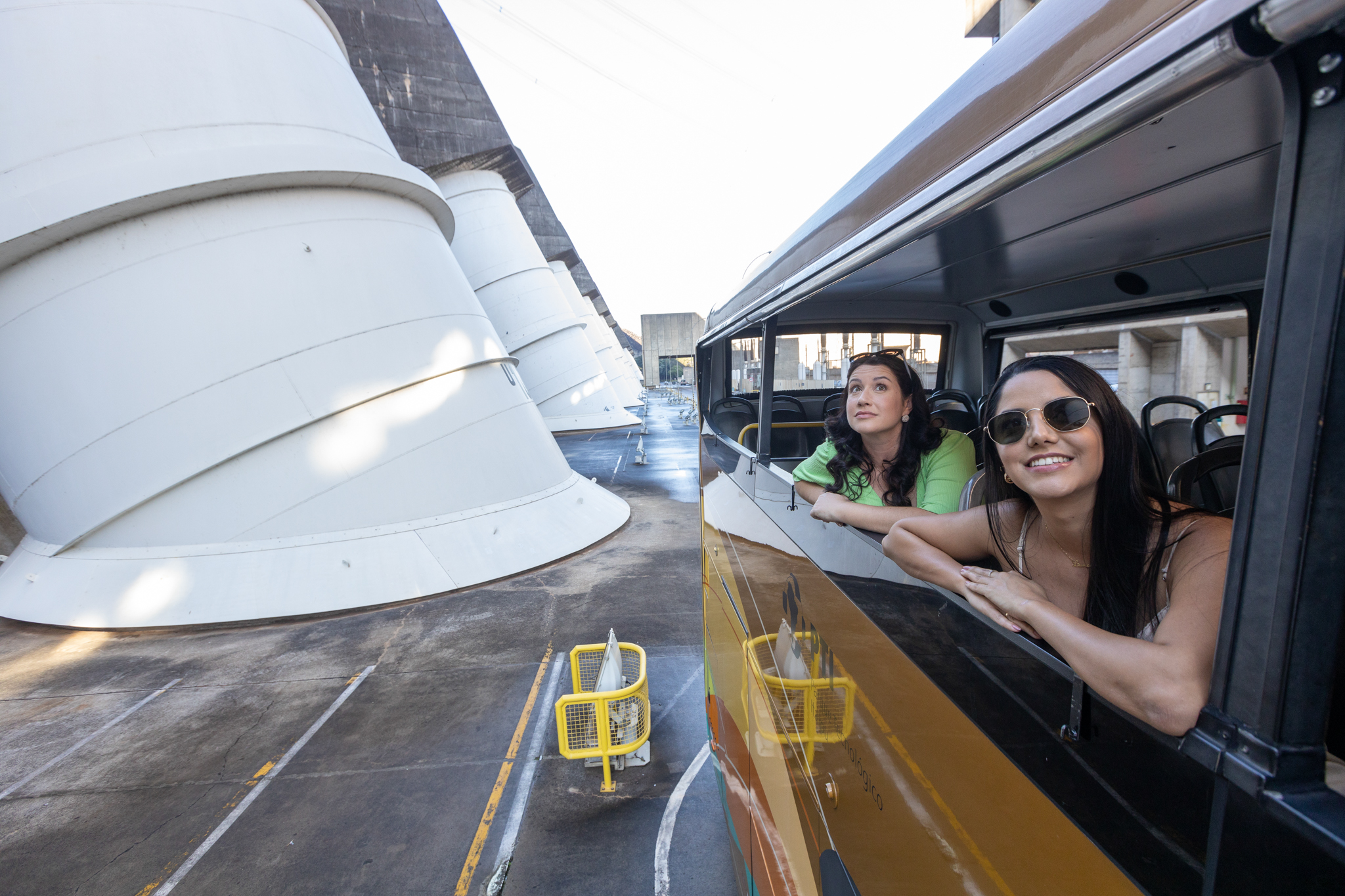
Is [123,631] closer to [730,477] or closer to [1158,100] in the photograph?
[730,477]

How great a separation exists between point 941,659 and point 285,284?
816 centimetres

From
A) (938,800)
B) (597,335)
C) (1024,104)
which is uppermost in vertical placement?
(597,335)

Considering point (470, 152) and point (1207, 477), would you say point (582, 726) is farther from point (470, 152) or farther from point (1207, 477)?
point (470, 152)

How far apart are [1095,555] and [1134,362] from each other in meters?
3.40

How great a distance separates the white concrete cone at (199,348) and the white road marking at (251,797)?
6.77ft

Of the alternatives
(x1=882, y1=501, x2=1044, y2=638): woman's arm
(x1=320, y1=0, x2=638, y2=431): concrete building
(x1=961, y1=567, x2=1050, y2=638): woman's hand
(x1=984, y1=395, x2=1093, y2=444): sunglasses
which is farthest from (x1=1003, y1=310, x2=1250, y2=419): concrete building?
(x1=320, y1=0, x2=638, y2=431): concrete building

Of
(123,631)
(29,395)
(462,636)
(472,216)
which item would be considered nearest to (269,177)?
(29,395)

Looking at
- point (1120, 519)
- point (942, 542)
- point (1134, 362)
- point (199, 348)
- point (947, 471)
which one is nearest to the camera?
point (1120, 519)

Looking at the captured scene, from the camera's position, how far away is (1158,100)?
0.76 meters

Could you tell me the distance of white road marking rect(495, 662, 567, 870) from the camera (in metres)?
3.38

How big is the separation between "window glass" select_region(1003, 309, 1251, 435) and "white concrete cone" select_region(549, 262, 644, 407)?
30.8 metres

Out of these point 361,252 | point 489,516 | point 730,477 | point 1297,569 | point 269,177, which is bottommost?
point 489,516

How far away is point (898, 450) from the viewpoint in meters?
2.40

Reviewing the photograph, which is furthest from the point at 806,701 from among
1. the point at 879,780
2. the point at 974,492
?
the point at 974,492
